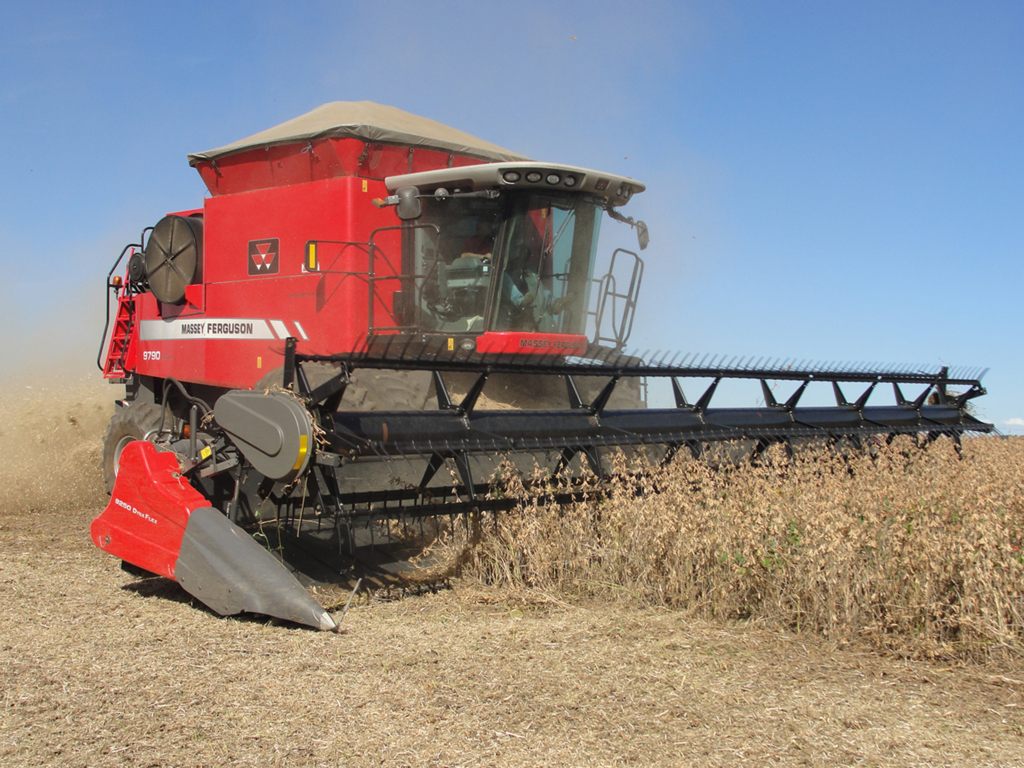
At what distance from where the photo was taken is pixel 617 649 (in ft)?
9.59

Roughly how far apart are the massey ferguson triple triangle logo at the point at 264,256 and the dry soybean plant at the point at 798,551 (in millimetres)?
2829

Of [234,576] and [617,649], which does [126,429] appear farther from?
[617,649]

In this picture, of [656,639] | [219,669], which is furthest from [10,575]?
[656,639]

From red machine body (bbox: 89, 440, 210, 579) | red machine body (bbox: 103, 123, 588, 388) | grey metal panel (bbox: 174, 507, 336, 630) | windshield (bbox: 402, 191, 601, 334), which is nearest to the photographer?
grey metal panel (bbox: 174, 507, 336, 630)

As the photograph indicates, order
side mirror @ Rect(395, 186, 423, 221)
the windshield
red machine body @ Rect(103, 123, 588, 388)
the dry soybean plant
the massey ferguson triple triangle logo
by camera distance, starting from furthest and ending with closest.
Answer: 1. the massey ferguson triple triangle logo
2. red machine body @ Rect(103, 123, 588, 388)
3. the windshield
4. side mirror @ Rect(395, 186, 423, 221)
5. the dry soybean plant

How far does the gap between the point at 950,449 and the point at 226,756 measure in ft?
16.0

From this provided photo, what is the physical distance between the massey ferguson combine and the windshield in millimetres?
14

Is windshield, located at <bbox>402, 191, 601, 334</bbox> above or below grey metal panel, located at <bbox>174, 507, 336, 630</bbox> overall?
above


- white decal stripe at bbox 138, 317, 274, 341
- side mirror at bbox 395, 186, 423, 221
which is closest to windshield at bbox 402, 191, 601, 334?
side mirror at bbox 395, 186, 423, 221

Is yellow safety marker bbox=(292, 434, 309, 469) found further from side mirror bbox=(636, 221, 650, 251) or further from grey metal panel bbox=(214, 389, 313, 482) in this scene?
side mirror bbox=(636, 221, 650, 251)

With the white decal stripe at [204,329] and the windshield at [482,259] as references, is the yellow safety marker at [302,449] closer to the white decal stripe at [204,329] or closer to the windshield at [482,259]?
the windshield at [482,259]

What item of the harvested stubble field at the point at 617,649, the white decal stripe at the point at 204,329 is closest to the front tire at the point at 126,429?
the white decal stripe at the point at 204,329

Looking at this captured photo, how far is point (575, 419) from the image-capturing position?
4.18 m

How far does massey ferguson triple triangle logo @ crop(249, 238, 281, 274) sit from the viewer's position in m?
5.80
